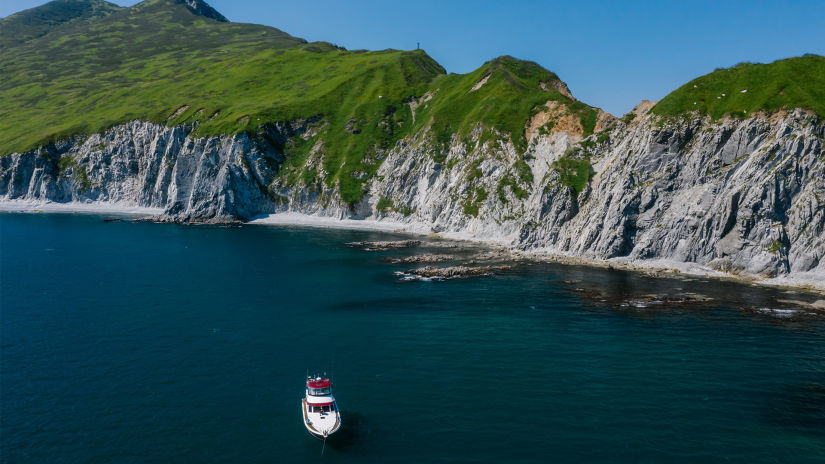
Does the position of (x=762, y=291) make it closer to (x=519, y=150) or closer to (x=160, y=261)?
(x=519, y=150)

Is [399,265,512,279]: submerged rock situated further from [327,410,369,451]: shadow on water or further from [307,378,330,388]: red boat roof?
[327,410,369,451]: shadow on water

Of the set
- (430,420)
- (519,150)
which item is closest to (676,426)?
(430,420)

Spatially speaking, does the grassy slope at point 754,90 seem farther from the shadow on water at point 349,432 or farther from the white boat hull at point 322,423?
the white boat hull at point 322,423

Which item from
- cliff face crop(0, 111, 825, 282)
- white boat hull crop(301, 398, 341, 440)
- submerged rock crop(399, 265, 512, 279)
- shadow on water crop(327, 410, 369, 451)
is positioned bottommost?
shadow on water crop(327, 410, 369, 451)

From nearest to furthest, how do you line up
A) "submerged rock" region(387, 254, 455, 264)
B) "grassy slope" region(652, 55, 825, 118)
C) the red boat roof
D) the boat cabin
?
the boat cabin → the red boat roof → "grassy slope" region(652, 55, 825, 118) → "submerged rock" region(387, 254, 455, 264)

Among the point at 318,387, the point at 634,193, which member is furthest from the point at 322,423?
the point at 634,193

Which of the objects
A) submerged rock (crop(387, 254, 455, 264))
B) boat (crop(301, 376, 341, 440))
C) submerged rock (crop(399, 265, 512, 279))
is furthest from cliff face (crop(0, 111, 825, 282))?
boat (crop(301, 376, 341, 440))

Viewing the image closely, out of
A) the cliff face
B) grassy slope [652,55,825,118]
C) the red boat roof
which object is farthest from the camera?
grassy slope [652,55,825,118]

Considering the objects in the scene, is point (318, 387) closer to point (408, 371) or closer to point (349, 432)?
point (349, 432)
